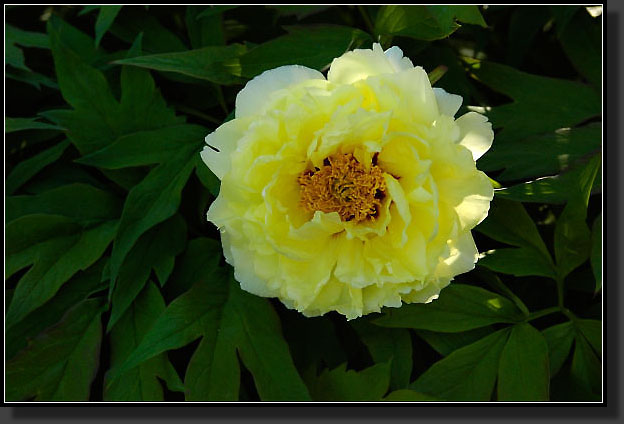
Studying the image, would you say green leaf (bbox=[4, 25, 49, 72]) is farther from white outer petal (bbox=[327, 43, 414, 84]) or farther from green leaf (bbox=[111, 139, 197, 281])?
white outer petal (bbox=[327, 43, 414, 84])

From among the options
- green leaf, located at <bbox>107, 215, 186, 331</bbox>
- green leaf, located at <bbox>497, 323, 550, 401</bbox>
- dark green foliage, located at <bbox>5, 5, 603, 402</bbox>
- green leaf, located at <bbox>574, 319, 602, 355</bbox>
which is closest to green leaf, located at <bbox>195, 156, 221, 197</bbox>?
dark green foliage, located at <bbox>5, 5, 603, 402</bbox>

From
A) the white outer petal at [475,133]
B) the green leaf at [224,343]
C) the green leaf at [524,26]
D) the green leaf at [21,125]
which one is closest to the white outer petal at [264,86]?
the white outer petal at [475,133]

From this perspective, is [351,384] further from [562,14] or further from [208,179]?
[562,14]

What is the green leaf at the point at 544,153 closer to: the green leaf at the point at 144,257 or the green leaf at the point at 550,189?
the green leaf at the point at 550,189

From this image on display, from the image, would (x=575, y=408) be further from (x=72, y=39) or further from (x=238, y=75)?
(x=72, y=39)

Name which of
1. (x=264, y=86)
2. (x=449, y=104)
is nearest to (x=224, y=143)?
(x=264, y=86)
